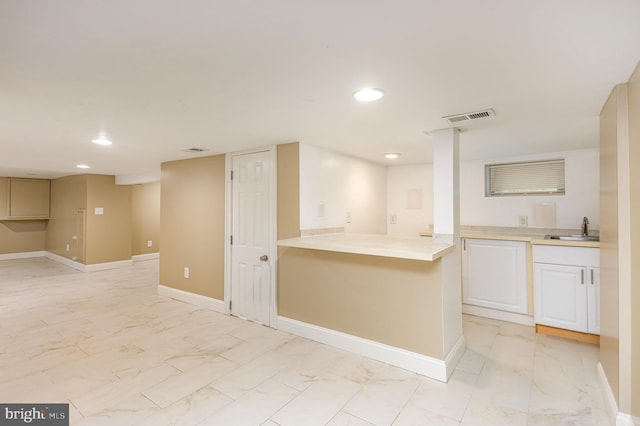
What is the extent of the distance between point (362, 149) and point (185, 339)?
279 cm

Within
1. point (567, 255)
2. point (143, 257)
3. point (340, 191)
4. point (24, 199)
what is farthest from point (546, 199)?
point (24, 199)

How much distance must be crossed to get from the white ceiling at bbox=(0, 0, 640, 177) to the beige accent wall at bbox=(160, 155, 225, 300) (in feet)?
4.32

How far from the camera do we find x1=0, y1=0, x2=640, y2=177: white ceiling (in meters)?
1.10

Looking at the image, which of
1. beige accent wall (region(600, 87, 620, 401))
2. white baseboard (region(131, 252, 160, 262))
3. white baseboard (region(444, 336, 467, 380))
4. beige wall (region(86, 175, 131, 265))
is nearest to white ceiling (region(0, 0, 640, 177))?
beige accent wall (region(600, 87, 620, 401))

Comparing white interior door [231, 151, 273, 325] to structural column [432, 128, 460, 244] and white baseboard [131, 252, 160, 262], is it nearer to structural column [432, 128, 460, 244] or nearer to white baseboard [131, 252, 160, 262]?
structural column [432, 128, 460, 244]

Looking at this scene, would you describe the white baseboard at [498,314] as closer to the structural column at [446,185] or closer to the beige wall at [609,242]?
the beige wall at [609,242]

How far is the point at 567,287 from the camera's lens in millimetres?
3059

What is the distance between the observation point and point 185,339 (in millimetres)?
3098

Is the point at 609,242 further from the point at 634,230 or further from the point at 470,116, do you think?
the point at 470,116

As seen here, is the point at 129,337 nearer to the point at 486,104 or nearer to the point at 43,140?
the point at 43,140

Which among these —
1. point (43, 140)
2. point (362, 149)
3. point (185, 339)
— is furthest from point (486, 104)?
point (43, 140)

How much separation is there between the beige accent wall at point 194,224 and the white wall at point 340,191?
4.11 feet

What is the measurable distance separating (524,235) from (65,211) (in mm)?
8916

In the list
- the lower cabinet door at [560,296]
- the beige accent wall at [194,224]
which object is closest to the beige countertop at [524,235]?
the lower cabinet door at [560,296]
